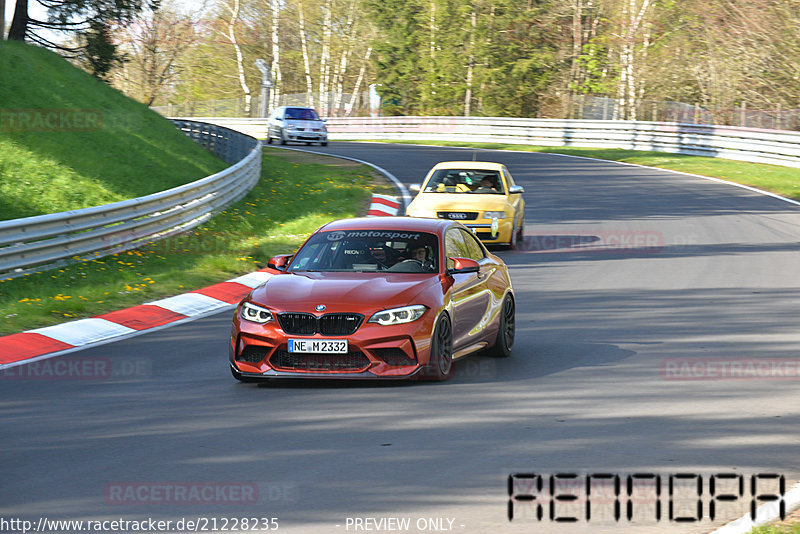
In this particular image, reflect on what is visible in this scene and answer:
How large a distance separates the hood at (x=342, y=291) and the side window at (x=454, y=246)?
1.76ft

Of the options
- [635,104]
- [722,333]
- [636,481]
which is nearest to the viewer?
[636,481]

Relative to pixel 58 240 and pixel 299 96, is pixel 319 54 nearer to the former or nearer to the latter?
pixel 299 96

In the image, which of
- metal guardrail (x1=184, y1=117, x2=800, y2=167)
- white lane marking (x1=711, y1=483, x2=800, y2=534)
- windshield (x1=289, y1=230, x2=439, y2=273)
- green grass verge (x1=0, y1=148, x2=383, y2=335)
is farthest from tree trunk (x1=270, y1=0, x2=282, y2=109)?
white lane marking (x1=711, y1=483, x2=800, y2=534)

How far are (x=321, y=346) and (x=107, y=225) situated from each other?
11.6 meters

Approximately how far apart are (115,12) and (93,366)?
29234 mm

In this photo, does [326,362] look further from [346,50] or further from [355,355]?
[346,50]

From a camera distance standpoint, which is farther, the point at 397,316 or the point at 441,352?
the point at 441,352

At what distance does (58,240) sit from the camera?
16.6m

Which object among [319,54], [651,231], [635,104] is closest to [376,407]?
[651,231]

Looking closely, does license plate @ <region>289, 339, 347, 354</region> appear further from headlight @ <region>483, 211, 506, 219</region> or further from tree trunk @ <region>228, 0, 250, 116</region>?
tree trunk @ <region>228, 0, 250, 116</region>

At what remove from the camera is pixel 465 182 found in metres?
21.8

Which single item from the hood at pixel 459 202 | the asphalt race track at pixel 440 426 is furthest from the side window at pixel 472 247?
the hood at pixel 459 202

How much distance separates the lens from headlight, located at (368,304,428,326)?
9430mm

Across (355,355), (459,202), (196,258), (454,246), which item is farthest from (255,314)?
(459,202)
